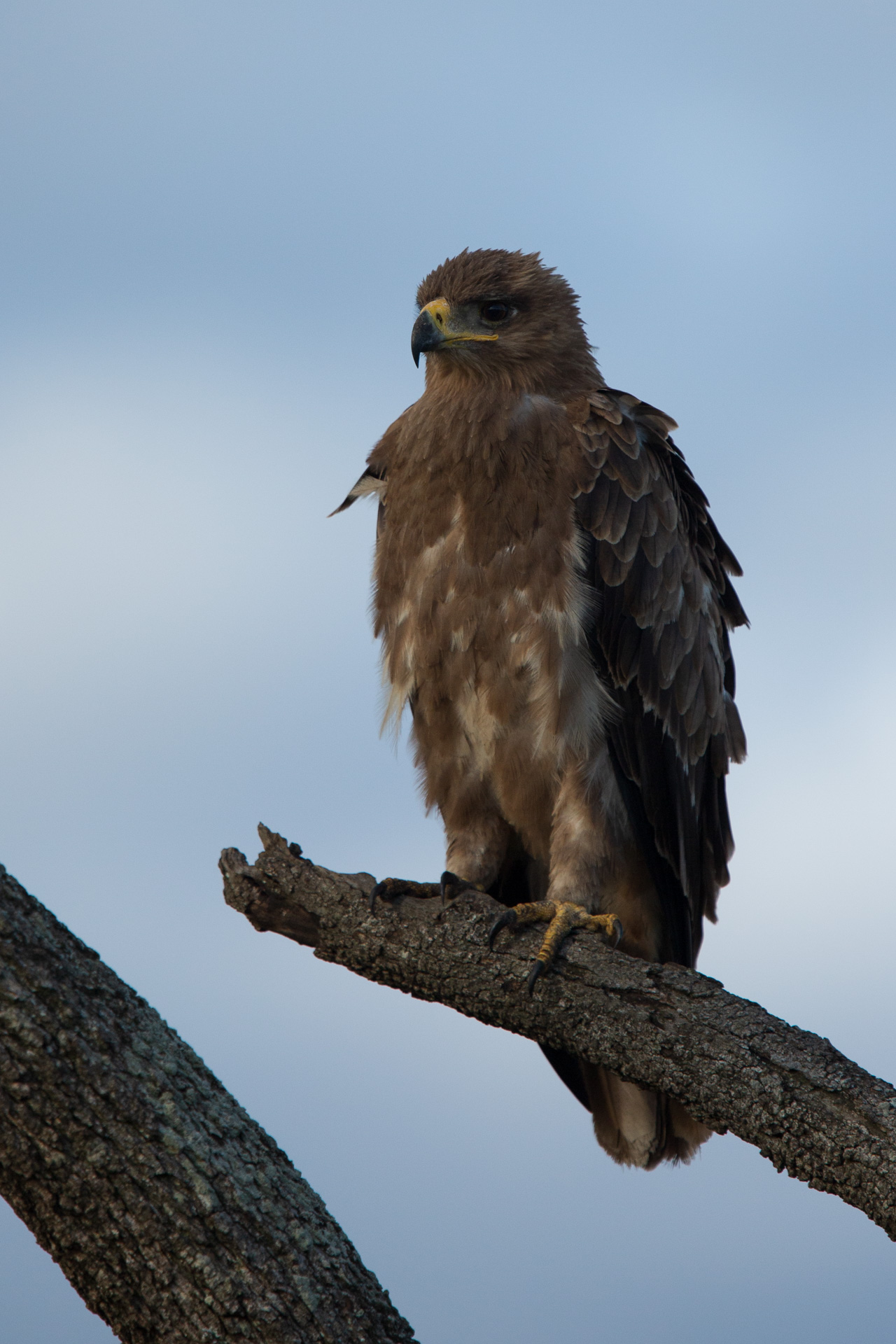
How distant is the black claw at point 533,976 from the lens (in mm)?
4180

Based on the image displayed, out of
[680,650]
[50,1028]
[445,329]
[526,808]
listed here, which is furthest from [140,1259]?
[445,329]

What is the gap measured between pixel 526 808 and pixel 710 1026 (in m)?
1.47

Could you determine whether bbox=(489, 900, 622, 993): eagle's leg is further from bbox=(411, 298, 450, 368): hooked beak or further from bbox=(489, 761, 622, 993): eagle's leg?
bbox=(411, 298, 450, 368): hooked beak

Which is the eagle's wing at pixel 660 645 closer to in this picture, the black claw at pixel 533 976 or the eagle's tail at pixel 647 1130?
the eagle's tail at pixel 647 1130

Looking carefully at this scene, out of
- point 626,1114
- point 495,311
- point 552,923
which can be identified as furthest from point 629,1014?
point 495,311

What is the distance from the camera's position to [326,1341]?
10.2 ft

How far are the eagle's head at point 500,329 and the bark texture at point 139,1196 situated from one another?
10.9 feet

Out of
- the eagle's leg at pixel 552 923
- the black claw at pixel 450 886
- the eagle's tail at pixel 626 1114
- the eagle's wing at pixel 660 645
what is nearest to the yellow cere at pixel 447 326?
the eagle's wing at pixel 660 645

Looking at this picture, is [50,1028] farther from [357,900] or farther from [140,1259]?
[357,900]

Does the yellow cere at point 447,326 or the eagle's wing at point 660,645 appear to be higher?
the yellow cere at point 447,326

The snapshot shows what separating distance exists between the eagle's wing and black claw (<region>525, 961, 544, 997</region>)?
3.51 feet

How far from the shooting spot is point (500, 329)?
18.1 feet

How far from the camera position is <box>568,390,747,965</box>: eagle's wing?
502 centimetres

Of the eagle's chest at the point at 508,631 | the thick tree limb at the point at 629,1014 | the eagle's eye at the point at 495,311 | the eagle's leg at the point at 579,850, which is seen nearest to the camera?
the thick tree limb at the point at 629,1014
